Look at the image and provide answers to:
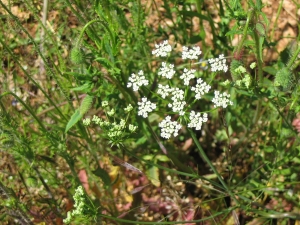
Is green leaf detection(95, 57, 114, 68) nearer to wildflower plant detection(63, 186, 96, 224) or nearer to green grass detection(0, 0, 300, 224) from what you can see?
green grass detection(0, 0, 300, 224)

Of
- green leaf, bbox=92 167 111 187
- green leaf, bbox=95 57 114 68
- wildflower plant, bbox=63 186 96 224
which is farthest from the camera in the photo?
green leaf, bbox=92 167 111 187

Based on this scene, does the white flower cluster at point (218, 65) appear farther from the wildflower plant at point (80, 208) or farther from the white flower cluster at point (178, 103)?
the wildflower plant at point (80, 208)

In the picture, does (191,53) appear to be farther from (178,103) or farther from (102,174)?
(102,174)

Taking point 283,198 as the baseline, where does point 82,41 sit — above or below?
above

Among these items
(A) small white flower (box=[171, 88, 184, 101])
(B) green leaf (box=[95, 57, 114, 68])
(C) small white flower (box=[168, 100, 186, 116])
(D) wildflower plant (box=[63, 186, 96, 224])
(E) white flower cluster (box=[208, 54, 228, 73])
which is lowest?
(D) wildflower plant (box=[63, 186, 96, 224])

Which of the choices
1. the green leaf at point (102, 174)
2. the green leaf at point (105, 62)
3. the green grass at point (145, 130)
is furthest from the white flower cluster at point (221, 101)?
the green leaf at point (102, 174)

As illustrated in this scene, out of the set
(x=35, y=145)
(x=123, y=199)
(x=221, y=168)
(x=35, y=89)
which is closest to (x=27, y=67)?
(x=35, y=89)

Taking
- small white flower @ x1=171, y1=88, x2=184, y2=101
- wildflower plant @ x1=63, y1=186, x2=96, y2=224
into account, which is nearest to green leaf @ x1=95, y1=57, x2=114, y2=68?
small white flower @ x1=171, y1=88, x2=184, y2=101

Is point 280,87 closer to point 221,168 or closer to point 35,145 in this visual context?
point 221,168

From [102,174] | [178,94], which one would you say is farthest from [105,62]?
[102,174]
